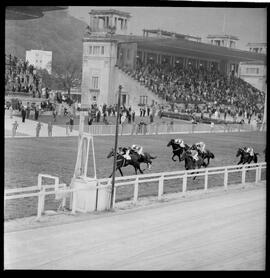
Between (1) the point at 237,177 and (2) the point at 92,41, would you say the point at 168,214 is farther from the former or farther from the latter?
(2) the point at 92,41

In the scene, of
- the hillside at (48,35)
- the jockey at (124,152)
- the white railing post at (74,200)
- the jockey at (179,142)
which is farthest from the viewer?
the jockey at (179,142)

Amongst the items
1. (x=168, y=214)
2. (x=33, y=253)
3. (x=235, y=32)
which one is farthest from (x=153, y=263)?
(x=235, y=32)

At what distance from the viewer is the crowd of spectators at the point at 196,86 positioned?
164 inches

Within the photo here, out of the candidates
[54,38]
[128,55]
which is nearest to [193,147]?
[128,55]

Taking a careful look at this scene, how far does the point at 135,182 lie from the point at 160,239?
45cm

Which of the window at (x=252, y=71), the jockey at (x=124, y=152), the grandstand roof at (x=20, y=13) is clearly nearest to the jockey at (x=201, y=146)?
the jockey at (x=124, y=152)

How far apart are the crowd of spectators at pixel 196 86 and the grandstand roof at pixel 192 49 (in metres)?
0.11

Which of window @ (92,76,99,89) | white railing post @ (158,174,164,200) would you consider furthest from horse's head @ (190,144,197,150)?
window @ (92,76,99,89)

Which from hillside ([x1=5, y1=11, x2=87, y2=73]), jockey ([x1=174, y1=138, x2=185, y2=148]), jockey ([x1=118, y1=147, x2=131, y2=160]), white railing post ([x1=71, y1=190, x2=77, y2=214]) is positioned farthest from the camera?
jockey ([x1=174, y1=138, x2=185, y2=148])

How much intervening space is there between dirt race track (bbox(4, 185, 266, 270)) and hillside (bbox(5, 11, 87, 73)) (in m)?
1.21

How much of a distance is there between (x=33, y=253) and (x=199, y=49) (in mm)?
1904

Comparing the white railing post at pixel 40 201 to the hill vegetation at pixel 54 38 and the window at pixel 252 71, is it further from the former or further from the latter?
the window at pixel 252 71

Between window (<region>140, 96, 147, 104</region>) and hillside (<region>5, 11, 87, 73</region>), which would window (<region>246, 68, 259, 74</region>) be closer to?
window (<region>140, 96, 147, 104</region>)

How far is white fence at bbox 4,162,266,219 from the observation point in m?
3.89
